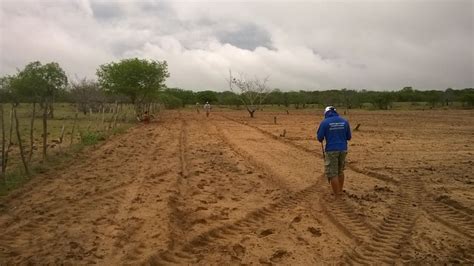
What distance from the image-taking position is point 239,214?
7070 millimetres

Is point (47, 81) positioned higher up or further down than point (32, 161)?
higher up

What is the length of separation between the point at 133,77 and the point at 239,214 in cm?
2915

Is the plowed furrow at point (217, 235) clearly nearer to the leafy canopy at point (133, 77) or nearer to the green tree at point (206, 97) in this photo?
the leafy canopy at point (133, 77)

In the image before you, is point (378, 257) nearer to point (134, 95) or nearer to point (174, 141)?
point (174, 141)

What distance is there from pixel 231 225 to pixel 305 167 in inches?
225

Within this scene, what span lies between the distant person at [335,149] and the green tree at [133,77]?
91.5 ft

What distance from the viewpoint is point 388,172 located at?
11.0m

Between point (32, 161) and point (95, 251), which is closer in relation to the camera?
point (95, 251)

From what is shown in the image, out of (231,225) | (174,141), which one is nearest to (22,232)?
(231,225)

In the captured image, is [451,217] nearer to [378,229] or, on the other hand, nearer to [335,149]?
[378,229]

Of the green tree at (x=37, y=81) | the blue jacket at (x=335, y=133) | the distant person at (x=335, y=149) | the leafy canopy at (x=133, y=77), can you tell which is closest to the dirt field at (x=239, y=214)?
the distant person at (x=335, y=149)

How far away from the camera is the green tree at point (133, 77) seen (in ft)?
113

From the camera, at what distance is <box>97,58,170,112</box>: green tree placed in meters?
34.4

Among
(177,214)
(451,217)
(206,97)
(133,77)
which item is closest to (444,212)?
(451,217)
